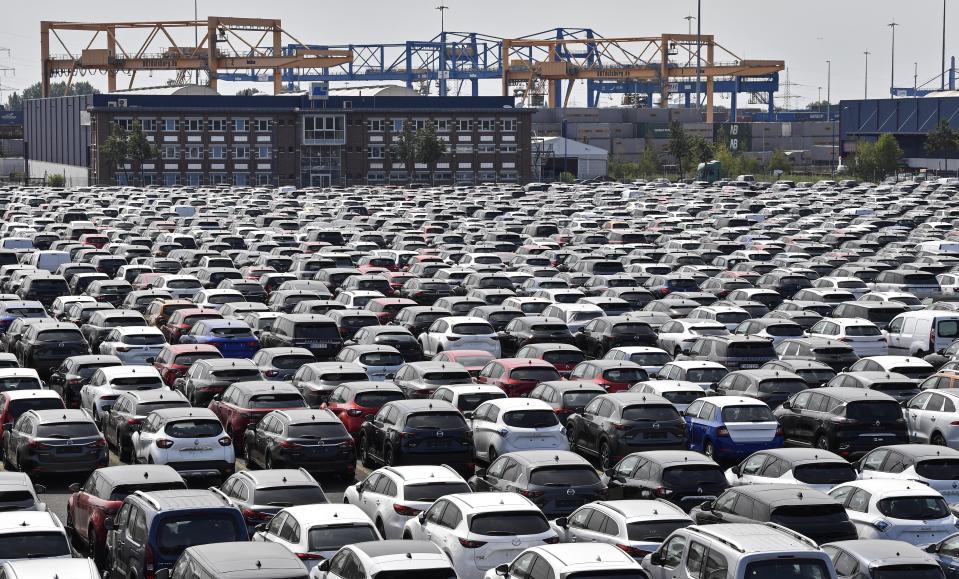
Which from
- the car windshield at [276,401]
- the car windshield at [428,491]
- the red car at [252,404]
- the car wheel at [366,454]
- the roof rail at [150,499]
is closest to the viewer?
the roof rail at [150,499]

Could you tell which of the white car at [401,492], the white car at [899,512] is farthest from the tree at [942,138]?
the white car at [401,492]

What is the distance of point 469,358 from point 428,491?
486 inches

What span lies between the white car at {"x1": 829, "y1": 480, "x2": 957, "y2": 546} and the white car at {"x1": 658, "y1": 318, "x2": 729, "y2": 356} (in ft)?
50.5

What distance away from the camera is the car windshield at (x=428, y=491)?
19.4 meters

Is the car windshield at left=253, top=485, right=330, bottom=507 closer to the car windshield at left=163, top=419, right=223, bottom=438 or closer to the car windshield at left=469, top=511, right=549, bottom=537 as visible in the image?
the car windshield at left=469, top=511, right=549, bottom=537

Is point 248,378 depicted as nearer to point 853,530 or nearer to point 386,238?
point 853,530

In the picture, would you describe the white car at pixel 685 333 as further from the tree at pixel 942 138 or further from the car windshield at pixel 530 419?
the tree at pixel 942 138

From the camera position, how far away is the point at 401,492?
19.5 metres

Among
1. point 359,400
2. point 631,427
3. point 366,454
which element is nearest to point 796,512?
point 631,427

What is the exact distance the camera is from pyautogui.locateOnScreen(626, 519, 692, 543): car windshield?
56.5 feet

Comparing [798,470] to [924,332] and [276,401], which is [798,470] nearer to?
[276,401]

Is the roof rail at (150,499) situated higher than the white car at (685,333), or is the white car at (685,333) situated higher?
the roof rail at (150,499)

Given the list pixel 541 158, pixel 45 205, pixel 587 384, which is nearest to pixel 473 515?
pixel 587 384

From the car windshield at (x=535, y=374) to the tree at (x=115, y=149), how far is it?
105 metres
